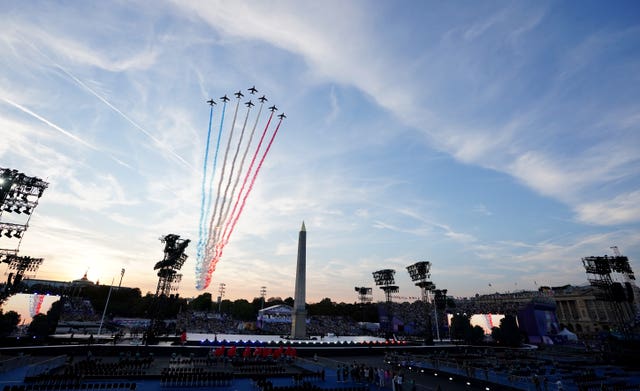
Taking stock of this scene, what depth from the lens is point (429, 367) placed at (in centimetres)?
3294

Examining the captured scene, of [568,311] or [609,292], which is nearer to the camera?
[609,292]

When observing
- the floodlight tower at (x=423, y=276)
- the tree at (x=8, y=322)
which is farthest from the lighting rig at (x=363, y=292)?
the tree at (x=8, y=322)

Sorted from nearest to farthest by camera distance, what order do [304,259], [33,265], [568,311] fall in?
[33,265] → [304,259] → [568,311]

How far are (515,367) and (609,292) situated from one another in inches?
1172

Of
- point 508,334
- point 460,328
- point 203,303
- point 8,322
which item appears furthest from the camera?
point 203,303

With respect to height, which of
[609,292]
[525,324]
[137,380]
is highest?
[609,292]

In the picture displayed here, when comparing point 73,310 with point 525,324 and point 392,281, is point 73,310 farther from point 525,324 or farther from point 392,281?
point 525,324

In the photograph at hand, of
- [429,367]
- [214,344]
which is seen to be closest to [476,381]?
[429,367]

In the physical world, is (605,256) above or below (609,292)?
above

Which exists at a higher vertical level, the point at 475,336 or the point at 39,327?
the point at 39,327

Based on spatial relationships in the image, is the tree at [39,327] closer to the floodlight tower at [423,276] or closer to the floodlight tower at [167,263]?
the floodlight tower at [167,263]

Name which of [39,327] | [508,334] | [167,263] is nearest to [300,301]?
[167,263]

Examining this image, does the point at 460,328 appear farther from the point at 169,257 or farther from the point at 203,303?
the point at 203,303

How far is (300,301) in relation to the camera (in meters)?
57.2
